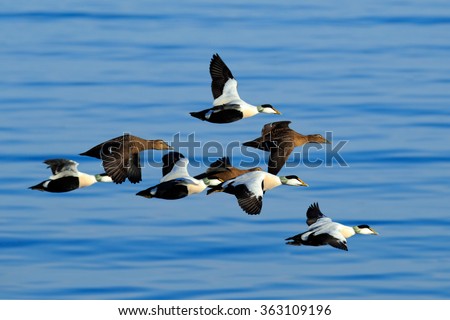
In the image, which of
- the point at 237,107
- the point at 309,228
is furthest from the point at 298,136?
the point at 309,228

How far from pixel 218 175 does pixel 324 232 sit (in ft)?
6.30

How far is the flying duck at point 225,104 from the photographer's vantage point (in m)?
18.5

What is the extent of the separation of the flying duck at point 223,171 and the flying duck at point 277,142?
14.0 inches

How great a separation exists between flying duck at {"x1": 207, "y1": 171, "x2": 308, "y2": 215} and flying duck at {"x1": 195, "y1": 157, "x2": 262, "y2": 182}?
447 millimetres

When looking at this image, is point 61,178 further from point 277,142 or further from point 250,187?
point 277,142

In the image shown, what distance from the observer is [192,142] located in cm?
2119

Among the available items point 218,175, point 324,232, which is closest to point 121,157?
point 218,175

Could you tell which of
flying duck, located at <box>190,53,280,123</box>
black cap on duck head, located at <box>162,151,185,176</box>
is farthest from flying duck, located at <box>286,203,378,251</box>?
flying duck, located at <box>190,53,280,123</box>

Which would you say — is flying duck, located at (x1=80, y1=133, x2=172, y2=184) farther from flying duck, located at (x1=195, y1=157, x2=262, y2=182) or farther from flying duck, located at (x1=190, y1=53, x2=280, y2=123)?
flying duck, located at (x1=190, y1=53, x2=280, y2=123)

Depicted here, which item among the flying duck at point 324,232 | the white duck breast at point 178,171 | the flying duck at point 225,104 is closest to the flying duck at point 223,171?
the white duck breast at point 178,171

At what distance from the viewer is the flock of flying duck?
16.6 meters

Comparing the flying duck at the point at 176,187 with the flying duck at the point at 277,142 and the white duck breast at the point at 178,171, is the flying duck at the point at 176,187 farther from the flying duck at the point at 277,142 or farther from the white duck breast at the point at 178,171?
the flying duck at the point at 277,142

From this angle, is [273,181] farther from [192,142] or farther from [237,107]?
[192,142]

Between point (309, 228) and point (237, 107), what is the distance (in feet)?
7.34
